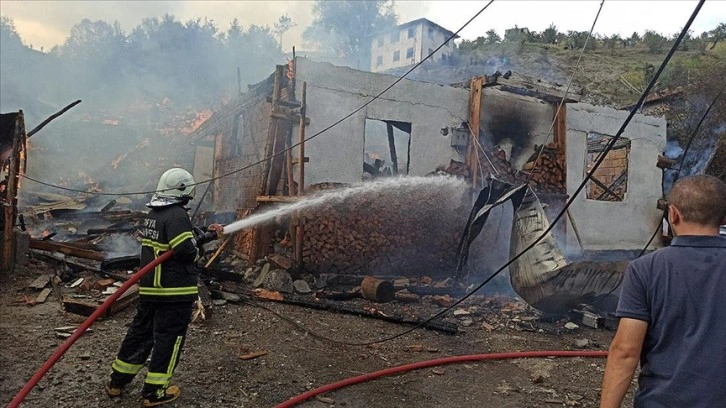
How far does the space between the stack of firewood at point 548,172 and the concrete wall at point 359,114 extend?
197 cm

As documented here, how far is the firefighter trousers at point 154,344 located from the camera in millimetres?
3457

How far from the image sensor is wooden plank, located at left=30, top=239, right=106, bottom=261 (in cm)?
799

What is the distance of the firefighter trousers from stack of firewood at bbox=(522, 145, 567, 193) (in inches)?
350

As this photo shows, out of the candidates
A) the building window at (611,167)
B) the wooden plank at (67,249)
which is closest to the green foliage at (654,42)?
the building window at (611,167)

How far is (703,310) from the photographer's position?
5.60ft

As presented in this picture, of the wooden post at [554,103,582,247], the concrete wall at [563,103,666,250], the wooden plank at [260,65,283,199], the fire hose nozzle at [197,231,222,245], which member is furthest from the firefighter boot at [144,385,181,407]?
the concrete wall at [563,103,666,250]

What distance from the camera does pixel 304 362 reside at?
4.61m

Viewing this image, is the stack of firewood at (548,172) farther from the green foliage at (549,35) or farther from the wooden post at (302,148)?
the green foliage at (549,35)

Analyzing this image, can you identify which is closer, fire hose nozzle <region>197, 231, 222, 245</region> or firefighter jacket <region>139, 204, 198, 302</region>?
firefighter jacket <region>139, 204, 198, 302</region>

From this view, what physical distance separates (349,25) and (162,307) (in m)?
56.7

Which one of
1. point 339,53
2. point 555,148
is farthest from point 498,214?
point 339,53

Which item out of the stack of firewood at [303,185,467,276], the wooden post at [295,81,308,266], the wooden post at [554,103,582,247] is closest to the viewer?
the wooden post at [295,81,308,266]

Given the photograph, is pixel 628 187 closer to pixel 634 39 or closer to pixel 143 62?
pixel 634 39

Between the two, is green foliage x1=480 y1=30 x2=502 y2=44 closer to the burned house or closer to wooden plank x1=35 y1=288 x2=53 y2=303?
the burned house
